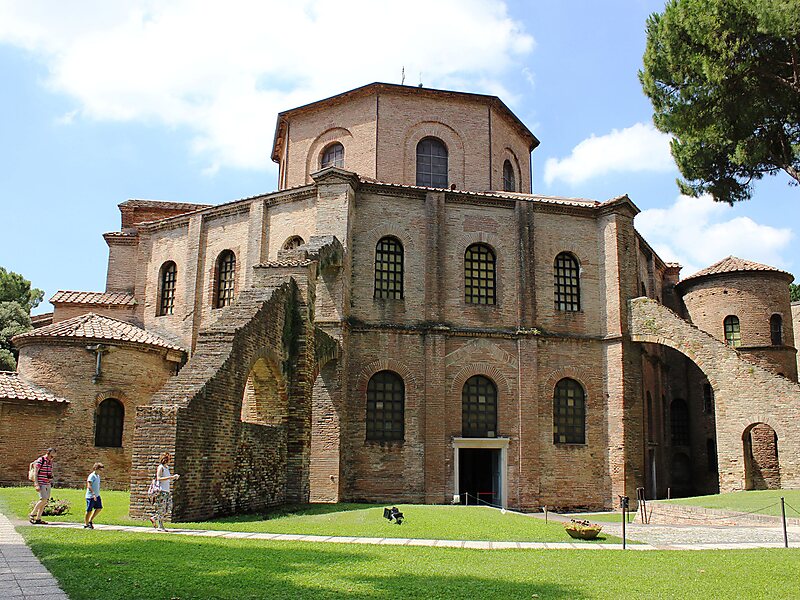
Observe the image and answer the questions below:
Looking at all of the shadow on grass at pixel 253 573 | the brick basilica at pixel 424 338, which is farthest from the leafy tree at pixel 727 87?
the shadow on grass at pixel 253 573

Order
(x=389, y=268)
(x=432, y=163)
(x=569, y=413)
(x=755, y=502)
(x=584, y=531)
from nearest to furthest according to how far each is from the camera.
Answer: (x=584, y=531) → (x=755, y=502) → (x=389, y=268) → (x=569, y=413) → (x=432, y=163)

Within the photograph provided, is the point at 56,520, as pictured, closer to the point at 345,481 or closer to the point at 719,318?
the point at 345,481

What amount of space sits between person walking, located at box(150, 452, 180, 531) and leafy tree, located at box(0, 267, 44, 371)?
29432 mm

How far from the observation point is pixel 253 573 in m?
8.62

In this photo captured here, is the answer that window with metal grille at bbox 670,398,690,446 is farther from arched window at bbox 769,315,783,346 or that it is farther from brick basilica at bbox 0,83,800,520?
brick basilica at bbox 0,83,800,520

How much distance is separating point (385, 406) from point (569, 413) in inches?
243

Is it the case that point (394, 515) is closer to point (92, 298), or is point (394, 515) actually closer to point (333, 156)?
point (333, 156)

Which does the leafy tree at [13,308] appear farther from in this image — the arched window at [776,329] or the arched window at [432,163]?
the arched window at [776,329]

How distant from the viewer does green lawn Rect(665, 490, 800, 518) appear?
59.3ft

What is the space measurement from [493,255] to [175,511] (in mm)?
14471

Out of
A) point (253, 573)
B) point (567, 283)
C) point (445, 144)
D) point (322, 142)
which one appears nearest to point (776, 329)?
point (567, 283)

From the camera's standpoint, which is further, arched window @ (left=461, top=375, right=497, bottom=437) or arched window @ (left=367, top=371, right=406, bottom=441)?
arched window @ (left=461, top=375, right=497, bottom=437)

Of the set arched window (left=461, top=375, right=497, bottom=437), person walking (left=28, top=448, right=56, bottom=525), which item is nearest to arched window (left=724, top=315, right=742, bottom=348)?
arched window (left=461, top=375, right=497, bottom=437)

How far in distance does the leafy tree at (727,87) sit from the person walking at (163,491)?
14.2m
